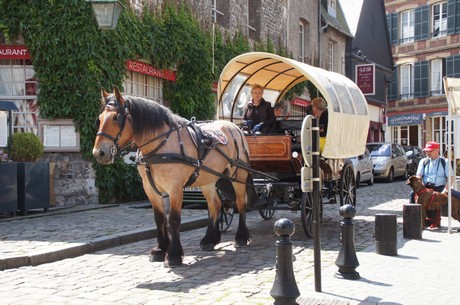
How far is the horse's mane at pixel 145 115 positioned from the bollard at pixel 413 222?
4022 millimetres

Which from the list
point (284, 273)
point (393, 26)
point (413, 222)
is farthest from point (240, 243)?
point (393, 26)

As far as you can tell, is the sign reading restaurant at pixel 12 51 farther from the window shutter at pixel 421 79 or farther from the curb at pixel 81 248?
the window shutter at pixel 421 79

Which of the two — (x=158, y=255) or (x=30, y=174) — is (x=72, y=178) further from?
(x=158, y=255)

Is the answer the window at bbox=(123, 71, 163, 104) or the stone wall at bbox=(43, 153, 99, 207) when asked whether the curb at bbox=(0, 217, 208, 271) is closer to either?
the stone wall at bbox=(43, 153, 99, 207)

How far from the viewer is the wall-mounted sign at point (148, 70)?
13.8 metres

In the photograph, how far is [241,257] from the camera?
7.52 metres

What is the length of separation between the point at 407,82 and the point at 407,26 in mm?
3804

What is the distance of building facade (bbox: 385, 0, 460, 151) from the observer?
37812 mm

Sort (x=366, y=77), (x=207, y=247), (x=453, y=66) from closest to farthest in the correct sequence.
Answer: (x=207, y=247) → (x=366, y=77) → (x=453, y=66)

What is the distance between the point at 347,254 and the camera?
244 inches

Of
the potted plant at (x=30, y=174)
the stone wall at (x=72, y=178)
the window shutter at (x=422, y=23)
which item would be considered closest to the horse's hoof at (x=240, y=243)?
the potted plant at (x=30, y=174)

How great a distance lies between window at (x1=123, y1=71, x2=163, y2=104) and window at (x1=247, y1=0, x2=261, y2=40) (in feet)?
20.8

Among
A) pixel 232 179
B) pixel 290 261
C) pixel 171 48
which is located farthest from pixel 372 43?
pixel 290 261

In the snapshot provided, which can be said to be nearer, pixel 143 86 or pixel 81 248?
pixel 81 248
